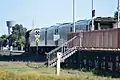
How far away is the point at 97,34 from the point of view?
1264 inches

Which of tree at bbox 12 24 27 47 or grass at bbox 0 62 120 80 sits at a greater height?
grass at bbox 0 62 120 80

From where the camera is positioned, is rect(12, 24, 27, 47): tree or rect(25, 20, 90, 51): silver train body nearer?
rect(25, 20, 90, 51): silver train body

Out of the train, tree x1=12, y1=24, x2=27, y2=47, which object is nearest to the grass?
the train

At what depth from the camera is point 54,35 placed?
53469mm

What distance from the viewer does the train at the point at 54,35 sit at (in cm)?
4512

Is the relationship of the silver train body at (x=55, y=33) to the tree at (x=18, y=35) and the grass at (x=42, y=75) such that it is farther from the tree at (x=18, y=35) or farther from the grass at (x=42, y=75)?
the tree at (x=18, y=35)

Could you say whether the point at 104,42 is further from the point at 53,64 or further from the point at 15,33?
the point at 15,33

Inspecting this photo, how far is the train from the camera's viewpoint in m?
45.1

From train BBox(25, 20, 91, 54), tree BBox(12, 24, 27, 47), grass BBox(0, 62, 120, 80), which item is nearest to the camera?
grass BBox(0, 62, 120, 80)

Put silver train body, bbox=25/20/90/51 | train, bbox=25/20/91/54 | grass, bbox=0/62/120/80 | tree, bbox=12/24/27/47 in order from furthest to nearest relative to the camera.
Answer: tree, bbox=12/24/27/47
train, bbox=25/20/91/54
silver train body, bbox=25/20/90/51
grass, bbox=0/62/120/80

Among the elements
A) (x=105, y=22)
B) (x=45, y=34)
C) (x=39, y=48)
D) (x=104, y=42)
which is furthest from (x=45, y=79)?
(x=39, y=48)

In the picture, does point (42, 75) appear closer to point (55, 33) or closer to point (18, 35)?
point (55, 33)

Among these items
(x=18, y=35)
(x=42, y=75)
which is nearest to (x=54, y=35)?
(x=42, y=75)

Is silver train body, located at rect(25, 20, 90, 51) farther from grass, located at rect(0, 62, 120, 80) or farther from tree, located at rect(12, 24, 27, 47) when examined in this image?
tree, located at rect(12, 24, 27, 47)
